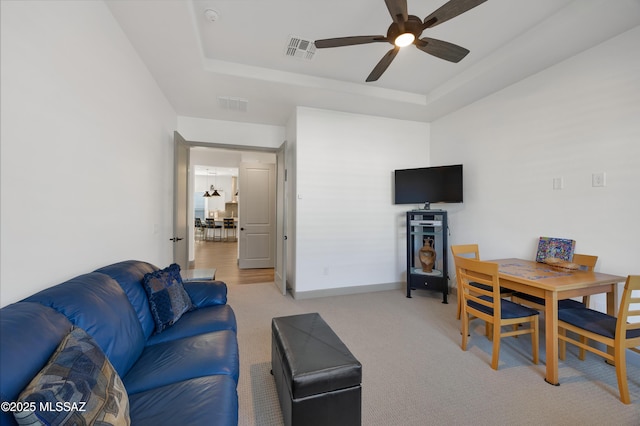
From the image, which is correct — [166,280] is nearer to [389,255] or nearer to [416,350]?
[416,350]

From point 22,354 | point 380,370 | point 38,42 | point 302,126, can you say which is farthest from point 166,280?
point 302,126

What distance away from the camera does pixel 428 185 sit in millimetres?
4035

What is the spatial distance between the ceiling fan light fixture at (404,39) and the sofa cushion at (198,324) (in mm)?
2625

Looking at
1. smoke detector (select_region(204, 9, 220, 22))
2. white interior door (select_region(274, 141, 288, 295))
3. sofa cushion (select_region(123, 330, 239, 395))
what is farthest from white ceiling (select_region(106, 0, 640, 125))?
sofa cushion (select_region(123, 330, 239, 395))

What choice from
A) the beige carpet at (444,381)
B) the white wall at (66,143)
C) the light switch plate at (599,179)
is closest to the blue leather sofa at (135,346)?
the white wall at (66,143)

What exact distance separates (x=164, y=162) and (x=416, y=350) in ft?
12.4

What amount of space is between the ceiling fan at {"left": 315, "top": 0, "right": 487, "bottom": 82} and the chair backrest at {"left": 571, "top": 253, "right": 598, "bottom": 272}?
2.28 metres

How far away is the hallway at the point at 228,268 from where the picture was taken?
5.06 meters

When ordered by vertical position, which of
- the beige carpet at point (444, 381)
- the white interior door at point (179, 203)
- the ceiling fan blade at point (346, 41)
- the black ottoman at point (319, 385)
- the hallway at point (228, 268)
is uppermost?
the ceiling fan blade at point (346, 41)

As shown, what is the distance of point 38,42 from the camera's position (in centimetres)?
130

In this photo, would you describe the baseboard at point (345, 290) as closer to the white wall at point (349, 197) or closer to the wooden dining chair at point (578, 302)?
the white wall at point (349, 197)

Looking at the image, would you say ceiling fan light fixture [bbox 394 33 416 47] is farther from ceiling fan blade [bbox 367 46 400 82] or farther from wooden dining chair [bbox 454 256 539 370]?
wooden dining chair [bbox 454 256 539 370]

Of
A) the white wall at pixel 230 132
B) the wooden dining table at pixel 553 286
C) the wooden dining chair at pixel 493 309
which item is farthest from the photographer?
the white wall at pixel 230 132

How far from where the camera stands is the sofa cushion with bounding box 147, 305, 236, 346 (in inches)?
69.6
